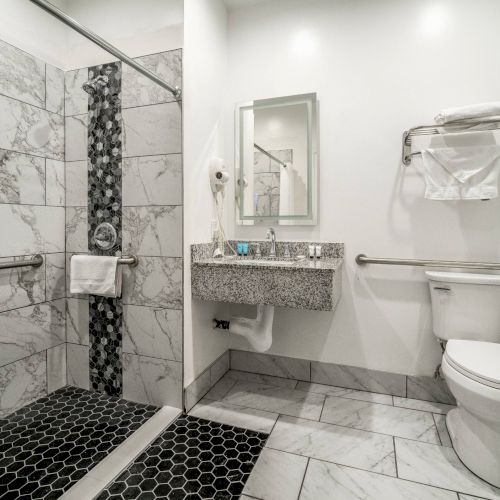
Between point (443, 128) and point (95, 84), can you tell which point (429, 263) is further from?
point (95, 84)

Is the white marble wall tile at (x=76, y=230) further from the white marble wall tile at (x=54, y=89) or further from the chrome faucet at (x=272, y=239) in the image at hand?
the chrome faucet at (x=272, y=239)

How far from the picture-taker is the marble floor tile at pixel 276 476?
1273mm

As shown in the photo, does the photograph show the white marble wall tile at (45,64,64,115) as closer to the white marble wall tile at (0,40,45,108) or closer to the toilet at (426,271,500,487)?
the white marble wall tile at (0,40,45,108)

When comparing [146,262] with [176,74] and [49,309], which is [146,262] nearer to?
[49,309]

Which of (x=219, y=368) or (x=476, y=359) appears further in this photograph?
(x=219, y=368)

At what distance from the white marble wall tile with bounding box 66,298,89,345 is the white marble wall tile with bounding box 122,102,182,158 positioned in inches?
37.4

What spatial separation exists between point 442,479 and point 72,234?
2.26 m

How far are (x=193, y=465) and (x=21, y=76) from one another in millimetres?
2127

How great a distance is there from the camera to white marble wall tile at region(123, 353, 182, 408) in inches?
72.4

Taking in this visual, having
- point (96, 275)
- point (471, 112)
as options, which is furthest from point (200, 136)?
point (471, 112)

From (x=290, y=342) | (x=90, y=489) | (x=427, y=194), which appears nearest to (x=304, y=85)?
(x=427, y=194)

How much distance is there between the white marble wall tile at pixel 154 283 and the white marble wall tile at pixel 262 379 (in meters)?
0.80

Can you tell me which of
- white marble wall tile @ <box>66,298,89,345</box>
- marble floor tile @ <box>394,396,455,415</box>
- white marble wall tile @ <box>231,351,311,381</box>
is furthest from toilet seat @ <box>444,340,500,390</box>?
white marble wall tile @ <box>66,298,89,345</box>

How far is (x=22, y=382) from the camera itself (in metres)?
1.82
